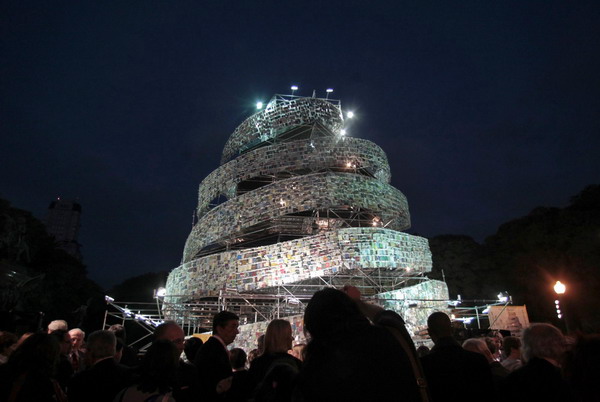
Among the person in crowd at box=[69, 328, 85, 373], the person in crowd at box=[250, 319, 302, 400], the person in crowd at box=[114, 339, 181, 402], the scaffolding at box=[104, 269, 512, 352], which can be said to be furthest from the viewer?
the scaffolding at box=[104, 269, 512, 352]

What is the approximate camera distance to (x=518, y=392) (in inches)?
106

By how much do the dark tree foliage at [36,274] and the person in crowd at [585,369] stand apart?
24.0 meters

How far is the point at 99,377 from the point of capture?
10.7 feet

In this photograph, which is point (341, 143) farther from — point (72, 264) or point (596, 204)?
point (72, 264)

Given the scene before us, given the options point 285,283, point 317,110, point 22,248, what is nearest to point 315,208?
point 285,283

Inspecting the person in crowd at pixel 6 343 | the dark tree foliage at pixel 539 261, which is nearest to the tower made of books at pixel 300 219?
the dark tree foliage at pixel 539 261

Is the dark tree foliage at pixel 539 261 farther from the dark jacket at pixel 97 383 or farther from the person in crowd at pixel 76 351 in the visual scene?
the dark jacket at pixel 97 383

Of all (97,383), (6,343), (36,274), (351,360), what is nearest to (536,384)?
(351,360)

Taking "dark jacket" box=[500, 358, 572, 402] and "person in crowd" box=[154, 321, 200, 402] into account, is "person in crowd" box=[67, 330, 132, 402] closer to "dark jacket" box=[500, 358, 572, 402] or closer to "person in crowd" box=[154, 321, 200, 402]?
"person in crowd" box=[154, 321, 200, 402]

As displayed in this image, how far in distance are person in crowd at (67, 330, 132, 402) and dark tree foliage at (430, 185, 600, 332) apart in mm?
19889

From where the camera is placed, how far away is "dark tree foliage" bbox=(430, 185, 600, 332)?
20656 millimetres

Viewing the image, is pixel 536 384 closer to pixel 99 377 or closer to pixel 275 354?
pixel 275 354

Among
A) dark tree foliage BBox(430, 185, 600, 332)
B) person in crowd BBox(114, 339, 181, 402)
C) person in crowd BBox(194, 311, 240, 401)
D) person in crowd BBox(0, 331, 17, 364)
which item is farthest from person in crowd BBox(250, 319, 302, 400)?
dark tree foliage BBox(430, 185, 600, 332)

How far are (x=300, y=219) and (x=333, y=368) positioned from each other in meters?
18.5
